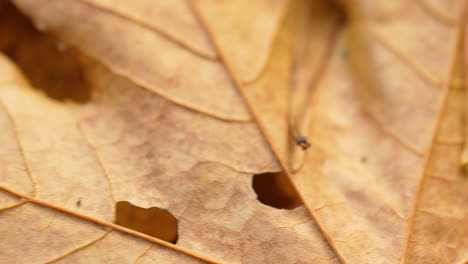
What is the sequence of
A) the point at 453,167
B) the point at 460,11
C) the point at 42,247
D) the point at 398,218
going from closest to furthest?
the point at 42,247 → the point at 398,218 → the point at 453,167 → the point at 460,11

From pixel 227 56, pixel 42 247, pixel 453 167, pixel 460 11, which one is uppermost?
pixel 460 11

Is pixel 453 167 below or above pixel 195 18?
below

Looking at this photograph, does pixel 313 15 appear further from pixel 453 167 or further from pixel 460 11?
pixel 453 167

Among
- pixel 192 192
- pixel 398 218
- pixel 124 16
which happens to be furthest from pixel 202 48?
pixel 398 218

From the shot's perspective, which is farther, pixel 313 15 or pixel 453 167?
pixel 313 15

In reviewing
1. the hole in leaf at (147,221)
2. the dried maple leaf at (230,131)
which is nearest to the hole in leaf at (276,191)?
the dried maple leaf at (230,131)

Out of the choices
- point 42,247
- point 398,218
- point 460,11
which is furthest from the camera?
point 460,11
